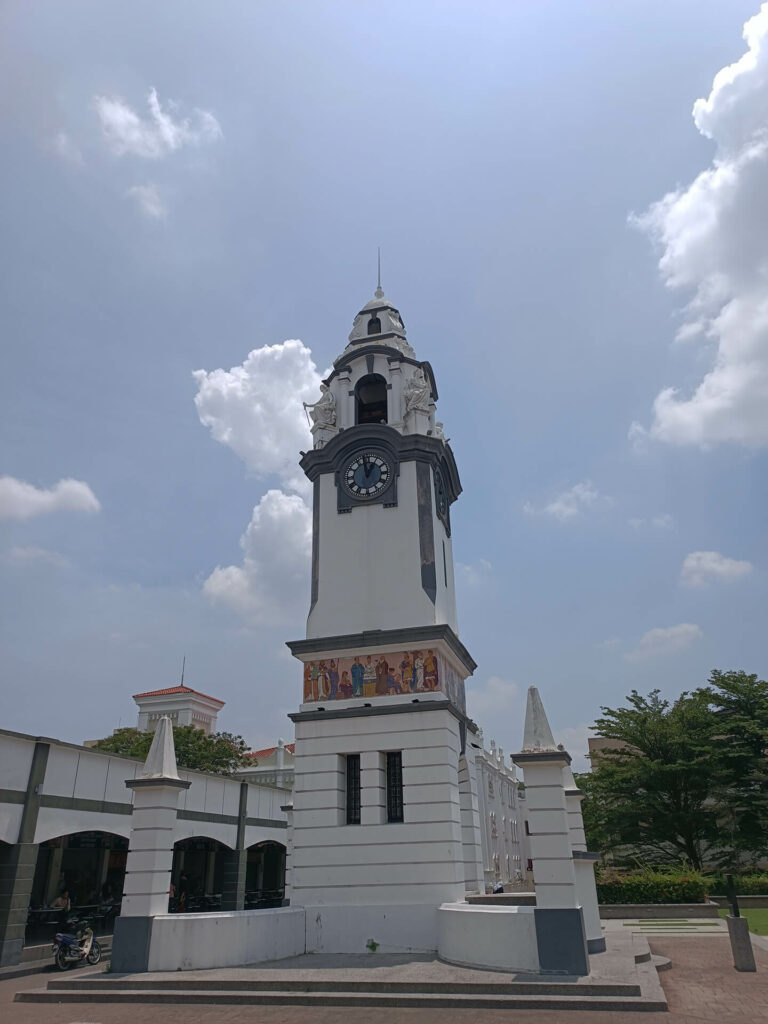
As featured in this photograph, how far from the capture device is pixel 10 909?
1670 cm

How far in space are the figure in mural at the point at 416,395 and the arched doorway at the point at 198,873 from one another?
1696 cm

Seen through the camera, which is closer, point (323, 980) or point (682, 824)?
point (323, 980)

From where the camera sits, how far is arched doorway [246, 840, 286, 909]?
107 ft

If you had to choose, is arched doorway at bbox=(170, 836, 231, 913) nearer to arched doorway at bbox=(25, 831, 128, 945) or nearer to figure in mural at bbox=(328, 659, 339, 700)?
arched doorway at bbox=(25, 831, 128, 945)

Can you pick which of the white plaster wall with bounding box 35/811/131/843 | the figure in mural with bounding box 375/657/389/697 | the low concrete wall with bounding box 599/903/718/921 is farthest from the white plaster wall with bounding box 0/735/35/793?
the low concrete wall with bounding box 599/903/718/921

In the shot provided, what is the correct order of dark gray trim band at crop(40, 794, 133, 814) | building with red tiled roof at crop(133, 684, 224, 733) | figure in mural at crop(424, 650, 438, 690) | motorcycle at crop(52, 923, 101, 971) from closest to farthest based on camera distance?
1. motorcycle at crop(52, 923, 101, 971)
2. figure in mural at crop(424, 650, 438, 690)
3. dark gray trim band at crop(40, 794, 133, 814)
4. building with red tiled roof at crop(133, 684, 224, 733)

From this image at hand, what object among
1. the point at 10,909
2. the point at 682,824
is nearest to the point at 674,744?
the point at 682,824

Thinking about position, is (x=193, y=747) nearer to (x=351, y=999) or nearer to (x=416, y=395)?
(x=416, y=395)

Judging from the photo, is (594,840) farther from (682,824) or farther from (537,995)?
(537,995)

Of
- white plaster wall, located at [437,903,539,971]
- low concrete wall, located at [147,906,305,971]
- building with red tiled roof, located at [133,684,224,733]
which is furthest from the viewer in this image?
building with red tiled roof, located at [133,684,224,733]

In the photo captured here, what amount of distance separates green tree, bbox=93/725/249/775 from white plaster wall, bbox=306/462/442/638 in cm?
2041

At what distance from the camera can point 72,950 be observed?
16.9m

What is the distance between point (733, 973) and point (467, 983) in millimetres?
5314

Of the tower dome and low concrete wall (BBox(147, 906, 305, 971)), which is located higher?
the tower dome
